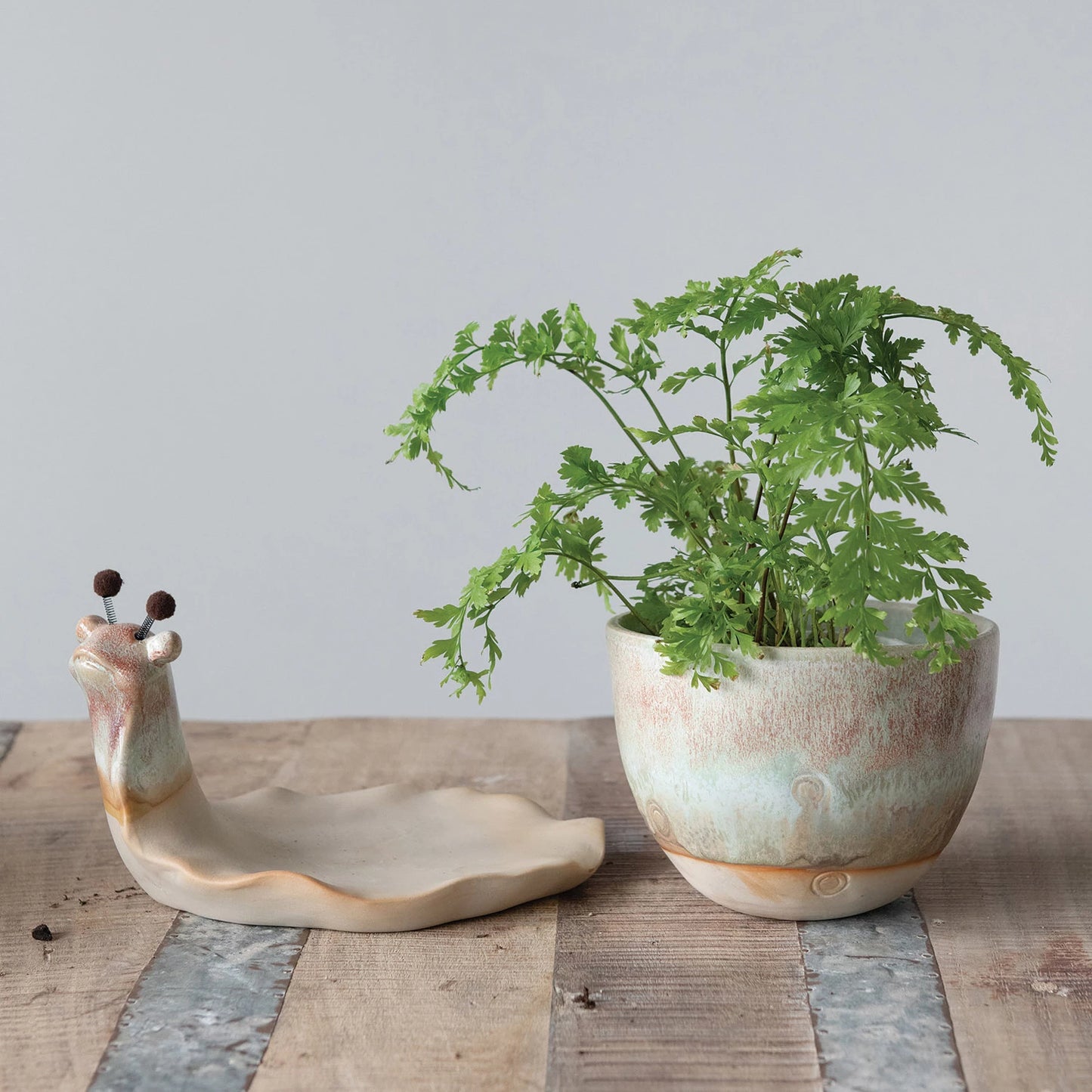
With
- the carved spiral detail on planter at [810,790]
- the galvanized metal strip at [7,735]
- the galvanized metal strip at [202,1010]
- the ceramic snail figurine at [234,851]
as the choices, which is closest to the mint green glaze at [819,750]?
the carved spiral detail on planter at [810,790]

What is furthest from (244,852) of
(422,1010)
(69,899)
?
(422,1010)

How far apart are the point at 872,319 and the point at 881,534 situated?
149 mm

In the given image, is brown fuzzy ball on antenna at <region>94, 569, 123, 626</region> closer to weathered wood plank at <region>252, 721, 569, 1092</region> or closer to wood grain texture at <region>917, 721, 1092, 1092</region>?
weathered wood plank at <region>252, 721, 569, 1092</region>

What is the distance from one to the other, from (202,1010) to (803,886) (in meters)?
0.39

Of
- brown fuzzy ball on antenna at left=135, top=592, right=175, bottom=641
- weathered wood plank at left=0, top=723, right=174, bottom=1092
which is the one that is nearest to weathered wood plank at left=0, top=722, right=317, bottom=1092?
weathered wood plank at left=0, top=723, right=174, bottom=1092

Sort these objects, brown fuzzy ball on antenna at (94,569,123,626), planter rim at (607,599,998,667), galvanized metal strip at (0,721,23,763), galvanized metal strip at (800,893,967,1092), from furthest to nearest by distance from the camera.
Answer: galvanized metal strip at (0,721,23,763), brown fuzzy ball on antenna at (94,569,123,626), planter rim at (607,599,998,667), galvanized metal strip at (800,893,967,1092)

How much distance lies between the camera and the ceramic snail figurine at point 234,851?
2.88 feet

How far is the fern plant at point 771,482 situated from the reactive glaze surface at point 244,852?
0.51 feet

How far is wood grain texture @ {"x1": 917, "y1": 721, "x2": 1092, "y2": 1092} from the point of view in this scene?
727mm

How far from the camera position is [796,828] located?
0.83 meters

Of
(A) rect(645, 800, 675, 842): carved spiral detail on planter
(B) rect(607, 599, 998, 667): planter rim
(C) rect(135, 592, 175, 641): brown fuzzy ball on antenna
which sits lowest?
(A) rect(645, 800, 675, 842): carved spiral detail on planter

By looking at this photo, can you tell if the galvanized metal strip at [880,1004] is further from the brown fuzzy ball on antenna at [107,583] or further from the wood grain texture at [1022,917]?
the brown fuzzy ball on antenna at [107,583]

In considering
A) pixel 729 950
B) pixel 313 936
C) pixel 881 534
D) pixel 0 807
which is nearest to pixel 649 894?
pixel 729 950

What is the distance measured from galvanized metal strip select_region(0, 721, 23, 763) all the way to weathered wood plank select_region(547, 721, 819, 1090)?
65 cm
